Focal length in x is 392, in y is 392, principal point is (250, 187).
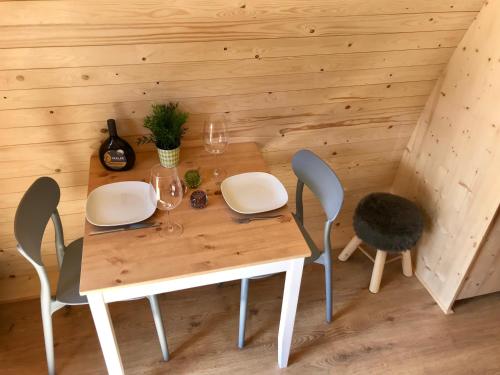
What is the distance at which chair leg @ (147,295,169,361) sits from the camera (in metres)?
1.52

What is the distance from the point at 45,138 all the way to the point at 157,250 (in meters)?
0.75

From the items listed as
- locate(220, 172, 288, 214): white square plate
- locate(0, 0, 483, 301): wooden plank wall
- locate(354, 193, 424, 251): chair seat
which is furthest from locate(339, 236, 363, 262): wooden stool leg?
locate(220, 172, 288, 214): white square plate

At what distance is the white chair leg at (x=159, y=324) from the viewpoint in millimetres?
1523

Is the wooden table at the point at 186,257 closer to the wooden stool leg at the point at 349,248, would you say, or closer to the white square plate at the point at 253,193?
the white square plate at the point at 253,193

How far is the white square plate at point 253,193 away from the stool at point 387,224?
604 mm

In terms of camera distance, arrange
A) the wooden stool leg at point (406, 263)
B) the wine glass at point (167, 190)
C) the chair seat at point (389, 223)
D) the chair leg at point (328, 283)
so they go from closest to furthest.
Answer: the wine glass at point (167, 190) → the chair leg at point (328, 283) → the chair seat at point (389, 223) → the wooden stool leg at point (406, 263)

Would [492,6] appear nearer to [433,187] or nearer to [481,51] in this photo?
[481,51]

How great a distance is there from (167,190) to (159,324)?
0.63 meters

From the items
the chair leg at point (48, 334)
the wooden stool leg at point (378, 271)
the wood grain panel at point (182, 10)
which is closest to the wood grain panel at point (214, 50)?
the wood grain panel at point (182, 10)

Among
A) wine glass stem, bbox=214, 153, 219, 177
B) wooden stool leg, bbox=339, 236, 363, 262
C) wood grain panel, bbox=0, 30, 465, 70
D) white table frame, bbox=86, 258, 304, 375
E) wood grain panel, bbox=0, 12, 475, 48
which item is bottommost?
wooden stool leg, bbox=339, 236, 363, 262

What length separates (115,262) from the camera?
1.20 metres

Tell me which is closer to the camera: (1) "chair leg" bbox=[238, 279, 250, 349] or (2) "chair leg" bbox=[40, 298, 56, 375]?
(2) "chair leg" bbox=[40, 298, 56, 375]

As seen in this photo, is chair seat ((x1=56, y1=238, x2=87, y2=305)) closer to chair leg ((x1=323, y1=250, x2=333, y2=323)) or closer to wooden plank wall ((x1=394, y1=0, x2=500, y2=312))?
chair leg ((x1=323, y1=250, x2=333, y2=323))

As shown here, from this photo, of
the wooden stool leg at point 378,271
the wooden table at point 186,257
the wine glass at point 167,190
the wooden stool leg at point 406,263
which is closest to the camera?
the wooden table at point 186,257
